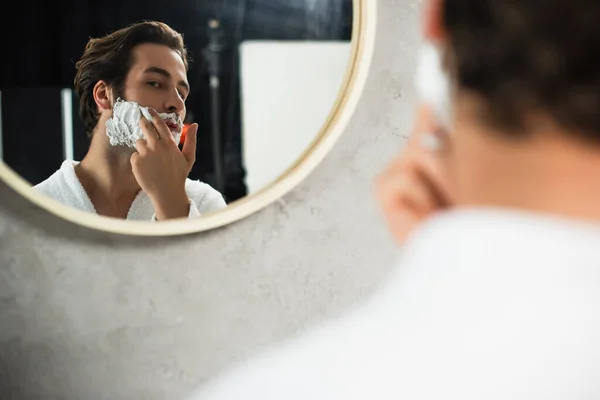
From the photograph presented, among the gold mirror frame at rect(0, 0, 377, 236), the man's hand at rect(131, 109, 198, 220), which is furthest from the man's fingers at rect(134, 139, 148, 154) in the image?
the gold mirror frame at rect(0, 0, 377, 236)

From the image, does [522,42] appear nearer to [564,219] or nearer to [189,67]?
[564,219]

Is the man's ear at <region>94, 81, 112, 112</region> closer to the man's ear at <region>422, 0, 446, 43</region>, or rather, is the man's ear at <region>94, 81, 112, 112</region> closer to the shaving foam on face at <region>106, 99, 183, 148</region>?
the shaving foam on face at <region>106, 99, 183, 148</region>

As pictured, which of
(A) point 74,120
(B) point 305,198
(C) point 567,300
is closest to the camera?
(C) point 567,300

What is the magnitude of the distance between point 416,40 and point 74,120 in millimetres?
536

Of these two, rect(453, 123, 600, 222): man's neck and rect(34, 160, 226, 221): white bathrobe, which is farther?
rect(34, 160, 226, 221): white bathrobe

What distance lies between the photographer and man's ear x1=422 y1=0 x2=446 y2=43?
295 millimetres

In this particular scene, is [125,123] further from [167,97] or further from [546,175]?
[546,175]

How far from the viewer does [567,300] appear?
0.87 ft

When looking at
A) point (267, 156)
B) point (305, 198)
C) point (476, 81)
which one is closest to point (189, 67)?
point (267, 156)

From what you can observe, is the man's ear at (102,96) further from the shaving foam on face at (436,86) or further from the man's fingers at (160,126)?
the shaving foam on face at (436,86)

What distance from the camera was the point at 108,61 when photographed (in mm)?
827

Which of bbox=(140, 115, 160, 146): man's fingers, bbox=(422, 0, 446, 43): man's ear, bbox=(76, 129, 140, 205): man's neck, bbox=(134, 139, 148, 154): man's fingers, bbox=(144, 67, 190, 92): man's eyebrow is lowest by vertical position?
bbox=(76, 129, 140, 205): man's neck

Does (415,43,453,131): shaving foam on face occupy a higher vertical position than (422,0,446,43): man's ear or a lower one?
lower

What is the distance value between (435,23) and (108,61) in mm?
623
